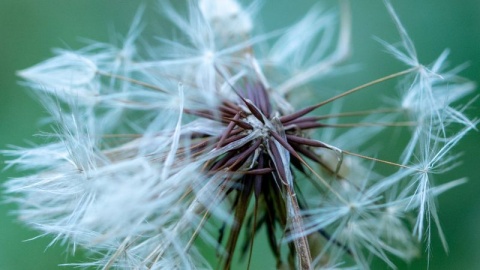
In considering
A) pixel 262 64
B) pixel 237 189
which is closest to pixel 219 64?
pixel 262 64

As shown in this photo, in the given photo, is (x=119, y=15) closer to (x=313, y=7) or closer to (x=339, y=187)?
(x=313, y=7)

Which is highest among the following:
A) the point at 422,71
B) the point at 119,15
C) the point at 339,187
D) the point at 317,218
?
the point at 119,15

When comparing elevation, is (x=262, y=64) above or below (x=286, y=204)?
above

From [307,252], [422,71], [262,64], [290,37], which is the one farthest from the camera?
[290,37]

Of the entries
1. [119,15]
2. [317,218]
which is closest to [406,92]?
[317,218]

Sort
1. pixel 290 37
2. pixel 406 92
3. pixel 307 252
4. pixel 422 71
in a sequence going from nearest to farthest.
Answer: pixel 307 252, pixel 422 71, pixel 406 92, pixel 290 37

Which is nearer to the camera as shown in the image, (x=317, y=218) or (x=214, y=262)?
(x=317, y=218)
